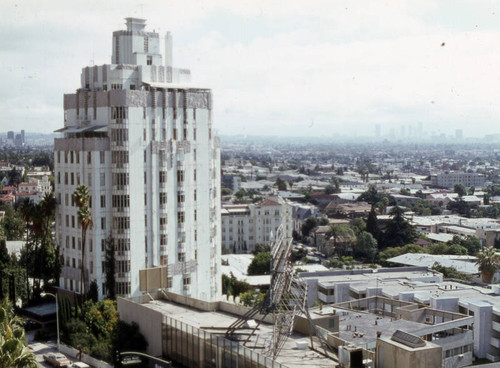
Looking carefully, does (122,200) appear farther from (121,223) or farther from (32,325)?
(32,325)

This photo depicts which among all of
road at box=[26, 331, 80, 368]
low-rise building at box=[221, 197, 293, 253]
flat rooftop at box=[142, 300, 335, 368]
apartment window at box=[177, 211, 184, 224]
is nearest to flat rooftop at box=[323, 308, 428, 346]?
flat rooftop at box=[142, 300, 335, 368]

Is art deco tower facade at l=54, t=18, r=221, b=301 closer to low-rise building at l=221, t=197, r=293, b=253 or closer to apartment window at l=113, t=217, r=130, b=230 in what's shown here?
apartment window at l=113, t=217, r=130, b=230

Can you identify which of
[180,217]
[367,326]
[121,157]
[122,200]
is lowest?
[367,326]

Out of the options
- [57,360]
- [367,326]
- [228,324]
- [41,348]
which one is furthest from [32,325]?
[367,326]

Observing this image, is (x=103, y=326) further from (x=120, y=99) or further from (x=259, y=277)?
(x=259, y=277)

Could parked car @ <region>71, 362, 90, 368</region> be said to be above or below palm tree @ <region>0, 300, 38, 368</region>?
below

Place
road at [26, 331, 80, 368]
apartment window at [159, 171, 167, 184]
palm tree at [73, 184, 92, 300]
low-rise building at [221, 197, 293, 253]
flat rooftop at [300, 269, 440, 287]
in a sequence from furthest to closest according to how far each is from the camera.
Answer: low-rise building at [221, 197, 293, 253] → flat rooftop at [300, 269, 440, 287] → apartment window at [159, 171, 167, 184] → palm tree at [73, 184, 92, 300] → road at [26, 331, 80, 368]
